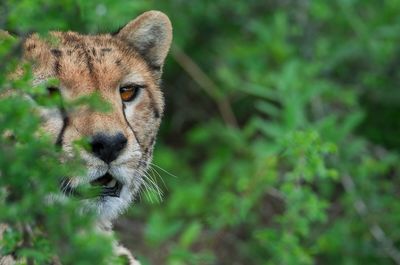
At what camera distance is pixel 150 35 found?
5492mm

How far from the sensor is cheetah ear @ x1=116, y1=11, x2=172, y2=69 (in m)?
5.39

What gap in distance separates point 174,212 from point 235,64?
1179mm

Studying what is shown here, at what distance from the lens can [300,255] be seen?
6.41 m

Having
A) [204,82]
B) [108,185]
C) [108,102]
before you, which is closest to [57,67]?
[108,102]

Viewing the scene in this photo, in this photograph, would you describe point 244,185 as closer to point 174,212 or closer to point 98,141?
point 174,212

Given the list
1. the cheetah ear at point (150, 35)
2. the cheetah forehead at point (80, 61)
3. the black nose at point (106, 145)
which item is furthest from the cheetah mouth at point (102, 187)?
the cheetah ear at point (150, 35)

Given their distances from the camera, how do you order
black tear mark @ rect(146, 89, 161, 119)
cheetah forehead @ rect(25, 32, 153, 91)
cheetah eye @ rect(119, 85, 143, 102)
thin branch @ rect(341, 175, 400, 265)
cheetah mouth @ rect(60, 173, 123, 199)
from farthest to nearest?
thin branch @ rect(341, 175, 400, 265) < black tear mark @ rect(146, 89, 161, 119) < cheetah eye @ rect(119, 85, 143, 102) < cheetah forehead @ rect(25, 32, 153, 91) < cheetah mouth @ rect(60, 173, 123, 199)

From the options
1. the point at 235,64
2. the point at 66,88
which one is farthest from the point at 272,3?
the point at 66,88

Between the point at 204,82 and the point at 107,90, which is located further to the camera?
the point at 204,82

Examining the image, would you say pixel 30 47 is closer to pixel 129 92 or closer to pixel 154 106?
pixel 129 92

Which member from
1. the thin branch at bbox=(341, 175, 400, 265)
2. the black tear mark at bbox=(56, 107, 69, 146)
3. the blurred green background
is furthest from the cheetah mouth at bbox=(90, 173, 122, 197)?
the thin branch at bbox=(341, 175, 400, 265)

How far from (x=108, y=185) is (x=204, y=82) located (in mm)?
3754

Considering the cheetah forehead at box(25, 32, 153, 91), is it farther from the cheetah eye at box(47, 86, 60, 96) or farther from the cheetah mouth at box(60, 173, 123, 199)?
the cheetah mouth at box(60, 173, 123, 199)

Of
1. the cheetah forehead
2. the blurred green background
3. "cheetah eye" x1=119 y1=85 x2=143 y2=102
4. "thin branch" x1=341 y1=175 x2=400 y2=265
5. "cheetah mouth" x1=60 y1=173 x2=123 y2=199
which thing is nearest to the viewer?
"cheetah mouth" x1=60 y1=173 x2=123 y2=199
